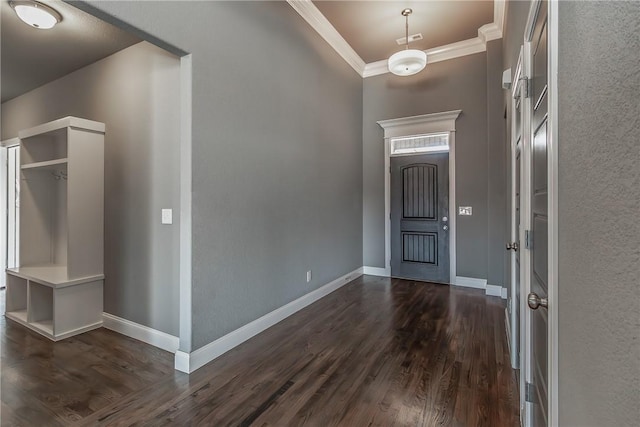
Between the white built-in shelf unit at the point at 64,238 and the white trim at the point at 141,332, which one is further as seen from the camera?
the white built-in shelf unit at the point at 64,238

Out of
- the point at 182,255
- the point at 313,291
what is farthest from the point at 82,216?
the point at 313,291

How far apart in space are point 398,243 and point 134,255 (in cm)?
382

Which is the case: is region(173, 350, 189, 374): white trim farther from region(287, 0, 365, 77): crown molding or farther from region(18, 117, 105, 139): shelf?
region(287, 0, 365, 77): crown molding

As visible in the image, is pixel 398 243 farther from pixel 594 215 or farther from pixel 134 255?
pixel 594 215

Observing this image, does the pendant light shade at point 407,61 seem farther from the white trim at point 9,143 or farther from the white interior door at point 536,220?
the white trim at point 9,143

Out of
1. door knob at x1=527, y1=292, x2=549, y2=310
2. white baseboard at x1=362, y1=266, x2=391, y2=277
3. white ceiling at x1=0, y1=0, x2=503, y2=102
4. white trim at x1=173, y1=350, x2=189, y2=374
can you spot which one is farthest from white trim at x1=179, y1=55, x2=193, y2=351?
white baseboard at x1=362, y1=266, x2=391, y2=277

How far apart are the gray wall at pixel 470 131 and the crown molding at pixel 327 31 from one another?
576mm

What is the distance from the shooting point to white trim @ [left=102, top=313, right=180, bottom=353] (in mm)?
2711

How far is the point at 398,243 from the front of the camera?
513 cm

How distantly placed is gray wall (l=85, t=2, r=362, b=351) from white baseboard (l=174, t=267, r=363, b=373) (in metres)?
0.07

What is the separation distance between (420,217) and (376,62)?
8.90 ft

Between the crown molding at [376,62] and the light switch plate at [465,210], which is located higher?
the crown molding at [376,62]

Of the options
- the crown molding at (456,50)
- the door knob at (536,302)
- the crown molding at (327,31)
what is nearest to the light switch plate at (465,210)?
the crown molding at (456,50)

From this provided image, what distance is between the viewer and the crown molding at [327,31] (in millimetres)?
3570
